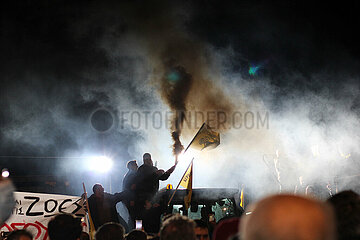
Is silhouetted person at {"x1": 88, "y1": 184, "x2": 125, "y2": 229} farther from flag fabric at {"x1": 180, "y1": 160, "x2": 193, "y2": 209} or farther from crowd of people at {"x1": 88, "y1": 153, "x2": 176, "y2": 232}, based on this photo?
flag fabric at {"x1": 180, "y1": 160, "x2": 193, "y2": 209}

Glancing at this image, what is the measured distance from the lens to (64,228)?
2.98 metres

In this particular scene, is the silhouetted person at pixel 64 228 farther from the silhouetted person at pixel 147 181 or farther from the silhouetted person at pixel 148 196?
the silhouetted person at pixel 147 181

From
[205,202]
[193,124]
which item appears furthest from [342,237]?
[193,124]

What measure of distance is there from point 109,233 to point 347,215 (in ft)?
6.35

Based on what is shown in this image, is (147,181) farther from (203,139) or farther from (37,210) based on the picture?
(37,210)

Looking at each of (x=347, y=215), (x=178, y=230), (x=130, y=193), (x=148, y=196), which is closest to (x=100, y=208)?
(x=130, y=193)

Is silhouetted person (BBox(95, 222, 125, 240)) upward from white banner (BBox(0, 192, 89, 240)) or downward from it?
upward

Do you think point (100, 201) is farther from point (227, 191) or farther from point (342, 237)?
point (342, 237)

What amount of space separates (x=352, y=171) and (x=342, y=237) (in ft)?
30.4

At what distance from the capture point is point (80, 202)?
223 inches

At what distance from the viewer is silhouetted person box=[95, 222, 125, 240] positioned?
2838mm

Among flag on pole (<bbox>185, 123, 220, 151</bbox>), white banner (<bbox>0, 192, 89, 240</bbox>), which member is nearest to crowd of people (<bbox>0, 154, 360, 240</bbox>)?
white banner (<bbox>0, 192, 89, 240</bbox>)

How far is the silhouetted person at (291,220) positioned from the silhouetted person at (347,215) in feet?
2.32

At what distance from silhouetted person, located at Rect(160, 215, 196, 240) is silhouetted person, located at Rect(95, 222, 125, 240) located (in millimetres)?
763
